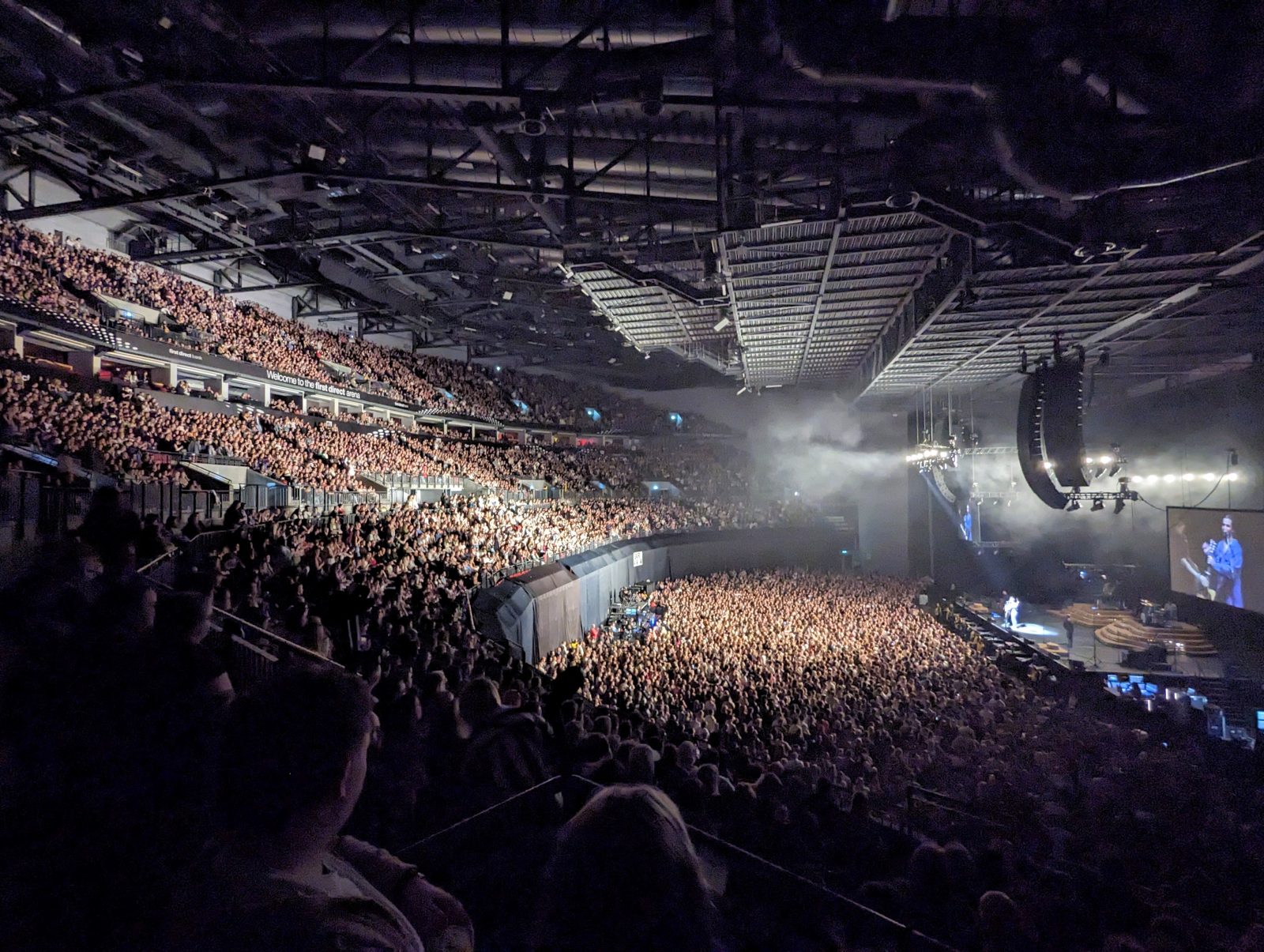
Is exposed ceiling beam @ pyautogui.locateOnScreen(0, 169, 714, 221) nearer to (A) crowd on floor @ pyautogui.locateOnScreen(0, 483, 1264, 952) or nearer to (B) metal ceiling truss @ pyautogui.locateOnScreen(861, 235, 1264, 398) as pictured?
(B) metal ceiling truss @ pyautogui.locateOnScreen(861, 235, 1264, 398)

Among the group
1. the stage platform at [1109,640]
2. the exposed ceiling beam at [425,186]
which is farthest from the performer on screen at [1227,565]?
the exposed ceiling beam at [425,186]

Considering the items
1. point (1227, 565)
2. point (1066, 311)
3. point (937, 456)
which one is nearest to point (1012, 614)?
point (937, 456)

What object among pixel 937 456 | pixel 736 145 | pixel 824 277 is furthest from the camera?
pixel 937 456

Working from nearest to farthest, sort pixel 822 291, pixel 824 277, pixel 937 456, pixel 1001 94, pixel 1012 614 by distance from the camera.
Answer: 1. pixel 1001 94
2. pixel 824 277
3. pixel 822 291
4. pixel 1012 614
5. pixel 937 456

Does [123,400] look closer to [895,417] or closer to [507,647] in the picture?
[507,647]

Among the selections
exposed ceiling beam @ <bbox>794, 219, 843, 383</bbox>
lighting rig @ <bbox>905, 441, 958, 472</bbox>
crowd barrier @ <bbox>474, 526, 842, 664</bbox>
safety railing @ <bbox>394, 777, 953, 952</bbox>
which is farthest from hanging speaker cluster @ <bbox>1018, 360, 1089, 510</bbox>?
safety railing @ <bbox>394, 777, 953, 952</bbox>

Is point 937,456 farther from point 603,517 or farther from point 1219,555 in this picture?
point 603,517

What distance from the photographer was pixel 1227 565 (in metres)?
17.5

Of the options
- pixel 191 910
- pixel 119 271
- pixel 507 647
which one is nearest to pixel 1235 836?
pixel 191 910

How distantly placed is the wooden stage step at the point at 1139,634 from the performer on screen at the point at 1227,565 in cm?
160

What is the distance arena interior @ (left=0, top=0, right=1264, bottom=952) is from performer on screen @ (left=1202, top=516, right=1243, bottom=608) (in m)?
0.17

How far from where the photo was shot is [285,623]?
6391mm

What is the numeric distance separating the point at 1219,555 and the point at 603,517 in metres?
21.3

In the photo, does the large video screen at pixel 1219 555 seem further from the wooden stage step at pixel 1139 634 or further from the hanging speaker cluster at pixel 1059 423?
the hanging speaker cluster at pixel 1059 423
